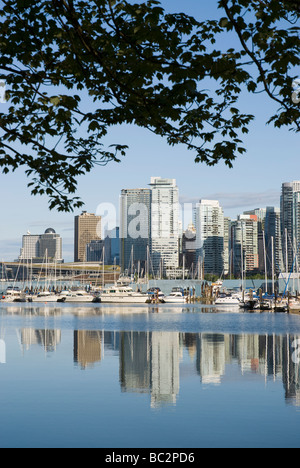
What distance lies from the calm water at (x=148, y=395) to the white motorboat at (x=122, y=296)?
9200cm

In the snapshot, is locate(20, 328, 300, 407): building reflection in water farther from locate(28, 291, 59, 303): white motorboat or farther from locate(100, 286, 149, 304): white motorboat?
locate(28, 291, 59, 303): white motorboat

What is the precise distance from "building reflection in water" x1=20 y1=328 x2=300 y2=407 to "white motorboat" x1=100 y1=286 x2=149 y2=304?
7967cm

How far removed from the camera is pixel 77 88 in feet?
47.6

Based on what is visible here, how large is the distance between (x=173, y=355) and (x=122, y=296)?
102 m

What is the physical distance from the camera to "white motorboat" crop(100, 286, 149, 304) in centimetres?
13346

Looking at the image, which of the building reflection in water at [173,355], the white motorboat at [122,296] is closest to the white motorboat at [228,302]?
the white motorboat at [122,296]

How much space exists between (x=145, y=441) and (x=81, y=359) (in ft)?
56.0

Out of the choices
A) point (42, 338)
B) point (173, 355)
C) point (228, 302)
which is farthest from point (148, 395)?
point (228, 302)

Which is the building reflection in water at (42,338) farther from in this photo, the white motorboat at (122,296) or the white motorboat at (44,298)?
the white motorboat at (44,298)

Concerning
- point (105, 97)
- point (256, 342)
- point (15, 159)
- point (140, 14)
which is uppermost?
point (140, 14)

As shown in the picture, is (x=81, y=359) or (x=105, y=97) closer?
(x=105, y=97)

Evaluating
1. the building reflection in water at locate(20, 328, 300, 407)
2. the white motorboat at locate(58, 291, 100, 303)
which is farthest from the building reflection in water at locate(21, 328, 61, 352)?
the white motorboat at locate(58, 291, 100, 303)
